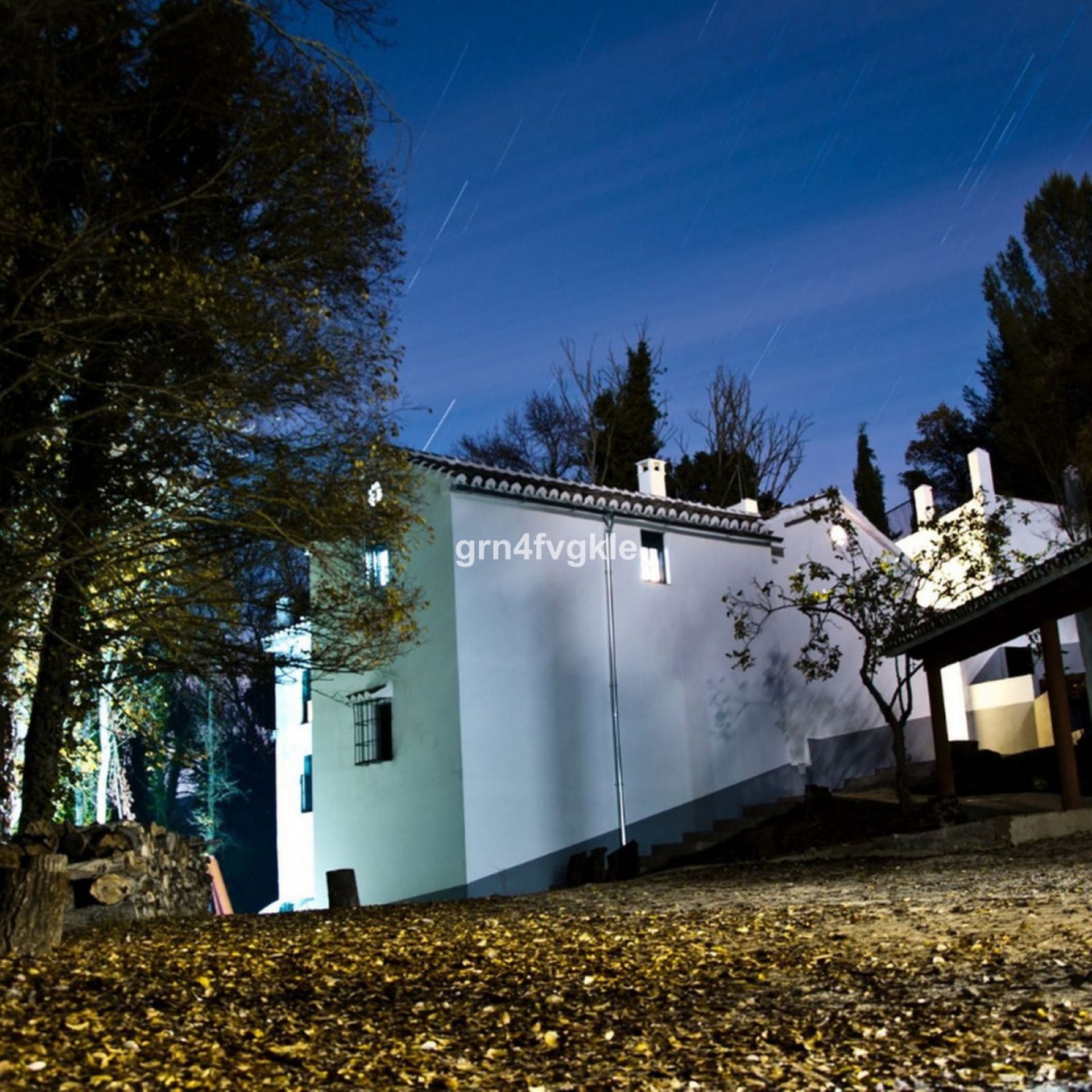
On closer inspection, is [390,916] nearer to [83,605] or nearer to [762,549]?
[83,605]

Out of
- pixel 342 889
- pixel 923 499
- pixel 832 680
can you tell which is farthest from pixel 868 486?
pixel 342 889

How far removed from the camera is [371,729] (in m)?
17.8

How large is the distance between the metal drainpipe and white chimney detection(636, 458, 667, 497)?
9.48 ft

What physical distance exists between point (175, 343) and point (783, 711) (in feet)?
44.9

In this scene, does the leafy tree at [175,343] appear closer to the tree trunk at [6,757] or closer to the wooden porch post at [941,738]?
the tree trunk at [6,757]

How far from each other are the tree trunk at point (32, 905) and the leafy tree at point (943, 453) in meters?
33.9

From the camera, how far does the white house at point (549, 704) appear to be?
16062 millimetres

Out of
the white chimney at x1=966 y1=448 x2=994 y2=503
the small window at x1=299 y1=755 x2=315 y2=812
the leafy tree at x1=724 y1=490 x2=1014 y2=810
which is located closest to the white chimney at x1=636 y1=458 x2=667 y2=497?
the leafy tree at x1=724 y1=490 x2=1014 y2=810

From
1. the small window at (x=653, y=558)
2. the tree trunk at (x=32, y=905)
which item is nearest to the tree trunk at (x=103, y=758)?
the small window at (x=653, y=558)

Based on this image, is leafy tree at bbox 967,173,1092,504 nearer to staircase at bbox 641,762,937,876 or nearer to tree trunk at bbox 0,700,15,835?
staircase at bbox 641,762,937,876

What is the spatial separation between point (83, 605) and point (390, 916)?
3.60 m

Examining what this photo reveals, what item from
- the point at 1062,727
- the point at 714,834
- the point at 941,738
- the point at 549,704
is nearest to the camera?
the point at 1062,727

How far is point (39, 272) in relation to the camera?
760 centimetres

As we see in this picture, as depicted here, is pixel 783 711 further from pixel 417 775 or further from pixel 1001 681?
pixel 417 775
